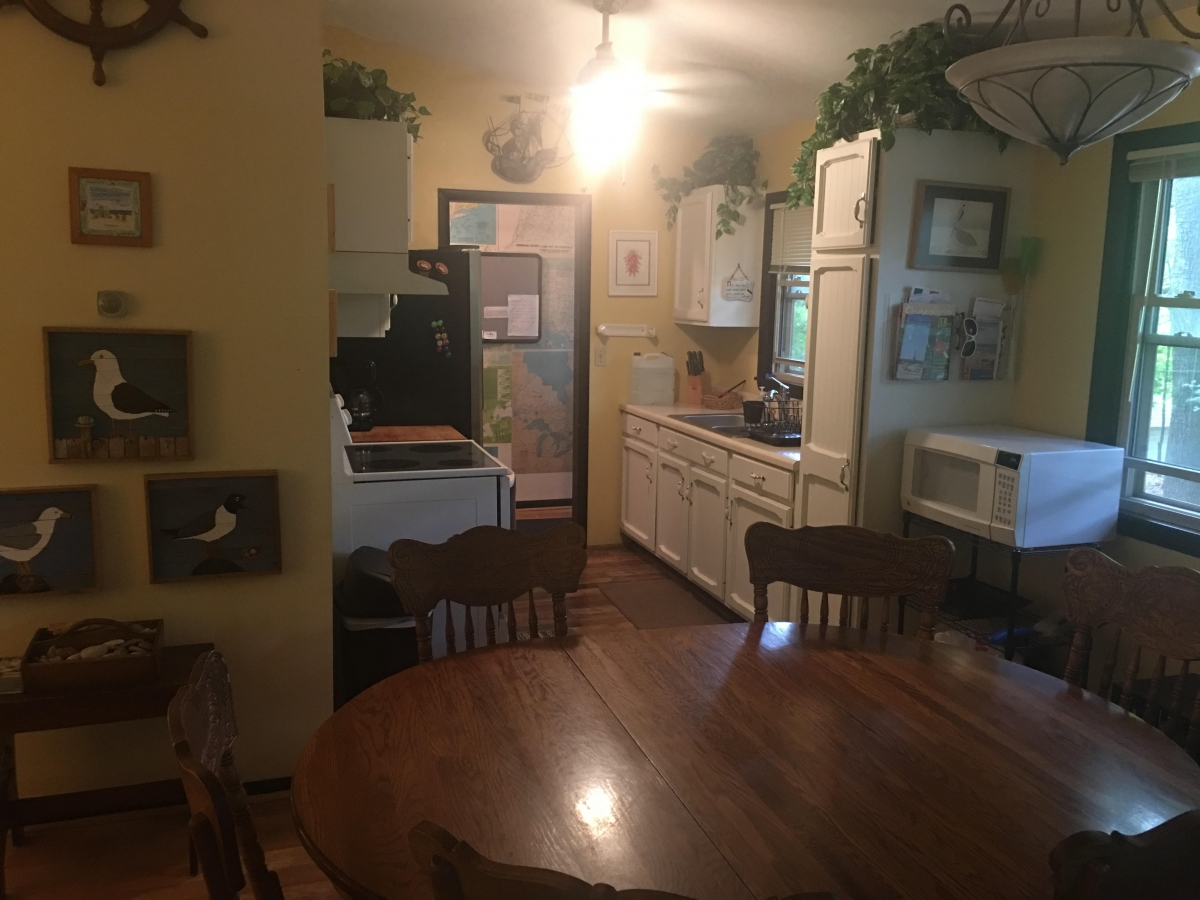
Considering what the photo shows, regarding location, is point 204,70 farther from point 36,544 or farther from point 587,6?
point 587,6

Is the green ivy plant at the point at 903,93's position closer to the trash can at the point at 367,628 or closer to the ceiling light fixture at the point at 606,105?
the ceiling light fixture at the point at 606,105

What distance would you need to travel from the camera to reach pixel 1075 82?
51.3 inches

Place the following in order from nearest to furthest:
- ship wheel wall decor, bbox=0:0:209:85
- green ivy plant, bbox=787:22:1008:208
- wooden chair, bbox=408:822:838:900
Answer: wooden chair, bbox=408:822:838:900 < ship wheel wall decor, bbox=0:0:209:85 < green ivy plant, bbox=787:22:1008:208

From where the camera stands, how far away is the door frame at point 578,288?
16.2ft

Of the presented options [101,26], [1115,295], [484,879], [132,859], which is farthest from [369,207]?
[484,879]

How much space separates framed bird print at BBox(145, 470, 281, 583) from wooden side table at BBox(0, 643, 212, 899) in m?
0.27

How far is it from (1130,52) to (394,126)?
8.02 ft

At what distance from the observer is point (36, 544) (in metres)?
2.36

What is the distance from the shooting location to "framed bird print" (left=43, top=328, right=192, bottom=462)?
7.61 feet

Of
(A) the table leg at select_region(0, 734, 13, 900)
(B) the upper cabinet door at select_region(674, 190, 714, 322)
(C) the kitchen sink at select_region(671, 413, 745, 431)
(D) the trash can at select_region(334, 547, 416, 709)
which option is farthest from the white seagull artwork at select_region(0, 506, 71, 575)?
(B) the upper cabinet door at select_region(674, 190, 714, 322)

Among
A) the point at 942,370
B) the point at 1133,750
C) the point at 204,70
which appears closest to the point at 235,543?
the point at 204,70

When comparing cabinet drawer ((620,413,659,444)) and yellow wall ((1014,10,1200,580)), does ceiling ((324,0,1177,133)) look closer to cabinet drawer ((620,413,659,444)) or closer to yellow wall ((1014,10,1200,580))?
yellow wall ((1014,10,1200,580))

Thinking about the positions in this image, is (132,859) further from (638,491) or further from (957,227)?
(638,491)

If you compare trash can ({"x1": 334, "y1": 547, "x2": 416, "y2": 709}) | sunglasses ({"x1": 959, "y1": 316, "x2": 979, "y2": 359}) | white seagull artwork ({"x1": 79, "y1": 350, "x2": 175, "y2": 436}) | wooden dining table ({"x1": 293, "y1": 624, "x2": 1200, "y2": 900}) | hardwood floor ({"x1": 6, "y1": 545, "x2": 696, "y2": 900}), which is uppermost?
sunglasses ({"x1": 959, "y1": 316, "x2": 979, "y2": 359})
